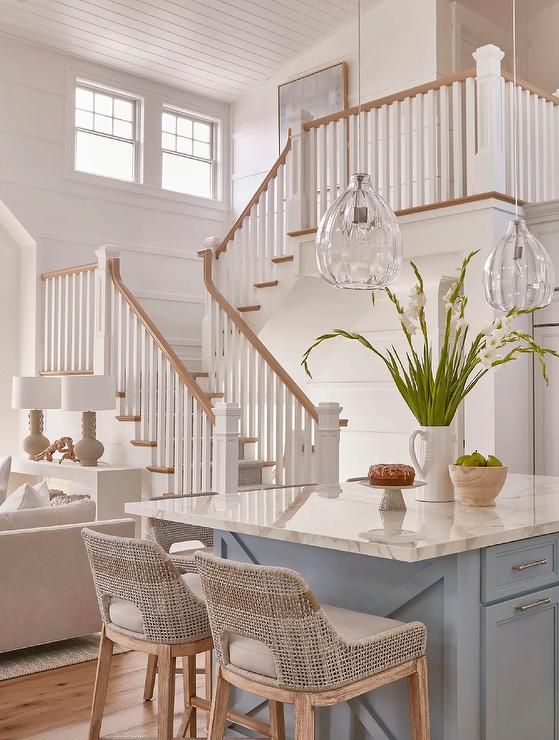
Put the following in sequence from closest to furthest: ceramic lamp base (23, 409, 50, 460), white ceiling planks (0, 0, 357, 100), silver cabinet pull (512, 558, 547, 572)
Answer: silver cabinet pull (512, 558, 547, 572)
ceramic lamp base (23, 409, 50, 460)
white ceiling planks (0, 0, 357, 100)

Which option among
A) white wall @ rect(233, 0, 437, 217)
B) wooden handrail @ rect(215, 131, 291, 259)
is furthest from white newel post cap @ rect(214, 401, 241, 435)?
white wall @ rect(233, 0, 437, 217)

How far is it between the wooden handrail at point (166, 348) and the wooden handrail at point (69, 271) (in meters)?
0.31

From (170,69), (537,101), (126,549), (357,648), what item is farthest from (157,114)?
(357,648)

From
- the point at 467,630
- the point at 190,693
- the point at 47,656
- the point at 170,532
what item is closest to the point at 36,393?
the point at 47,656

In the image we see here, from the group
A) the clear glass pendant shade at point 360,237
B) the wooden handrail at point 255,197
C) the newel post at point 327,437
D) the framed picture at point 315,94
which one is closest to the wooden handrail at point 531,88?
the wooden handrail at point 255,197

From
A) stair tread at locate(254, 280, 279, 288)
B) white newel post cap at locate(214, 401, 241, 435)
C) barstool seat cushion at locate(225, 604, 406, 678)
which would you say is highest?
stair tread at locate(254, 280, 279, 288)

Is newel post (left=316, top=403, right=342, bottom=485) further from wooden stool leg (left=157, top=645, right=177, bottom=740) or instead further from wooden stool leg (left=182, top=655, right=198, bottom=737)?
wooden stool leg (left=157, top=645, right=177, bottom=740)

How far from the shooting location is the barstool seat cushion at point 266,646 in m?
2.39

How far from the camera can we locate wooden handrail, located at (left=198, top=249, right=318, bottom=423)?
250 inches

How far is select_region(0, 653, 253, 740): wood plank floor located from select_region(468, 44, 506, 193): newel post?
12.0 feet

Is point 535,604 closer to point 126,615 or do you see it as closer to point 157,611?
point 157,611

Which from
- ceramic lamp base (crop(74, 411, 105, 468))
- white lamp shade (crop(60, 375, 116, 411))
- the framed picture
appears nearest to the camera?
white lamp shade (crop(60, 375, 116, 411))

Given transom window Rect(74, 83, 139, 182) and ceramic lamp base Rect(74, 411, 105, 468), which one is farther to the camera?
transom window Rect(74, 83, 139, 182)

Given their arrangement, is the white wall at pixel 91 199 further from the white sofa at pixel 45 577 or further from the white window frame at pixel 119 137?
the white sofa at pixel 45 577
